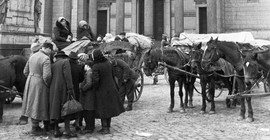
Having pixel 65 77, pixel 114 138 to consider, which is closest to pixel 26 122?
pixel 65 77

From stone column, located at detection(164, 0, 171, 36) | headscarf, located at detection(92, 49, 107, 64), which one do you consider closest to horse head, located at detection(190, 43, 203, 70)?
headscarf, located at detection(92, 49, 107, 64)

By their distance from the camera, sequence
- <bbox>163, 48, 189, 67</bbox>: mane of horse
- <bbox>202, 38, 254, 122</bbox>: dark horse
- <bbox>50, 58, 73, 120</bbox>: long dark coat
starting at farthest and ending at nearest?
<bbox>163, 48, 189, 67</bbox>: mane of horse < <bbox>202, 38, 254, 122</bbox>: dark horse < <bbox>50, 58, 73, 120</bbox>: long dark coat

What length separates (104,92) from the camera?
6.68m

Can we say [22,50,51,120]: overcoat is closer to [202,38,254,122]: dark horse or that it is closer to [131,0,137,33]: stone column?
[202,38,254,122]: dark horse

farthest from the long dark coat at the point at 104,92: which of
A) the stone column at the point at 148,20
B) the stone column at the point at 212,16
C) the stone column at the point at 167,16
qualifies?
the stone column at the point at 167,16

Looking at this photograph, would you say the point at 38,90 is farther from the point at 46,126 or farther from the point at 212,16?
the point at 212,16

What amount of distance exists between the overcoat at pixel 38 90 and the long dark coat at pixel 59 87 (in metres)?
0.18

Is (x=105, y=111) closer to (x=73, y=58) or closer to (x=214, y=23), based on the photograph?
(x=73, y=58)

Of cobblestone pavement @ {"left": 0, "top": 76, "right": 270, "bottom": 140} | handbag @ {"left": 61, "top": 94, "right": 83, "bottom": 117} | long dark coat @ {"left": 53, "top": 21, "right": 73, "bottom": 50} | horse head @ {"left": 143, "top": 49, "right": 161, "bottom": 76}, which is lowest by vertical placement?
cobblestone pavement @ {"left": 0, "top": 76, "right": 270, "bottom": 140}

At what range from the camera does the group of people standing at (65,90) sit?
245 inches

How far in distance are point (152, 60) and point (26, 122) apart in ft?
15.4

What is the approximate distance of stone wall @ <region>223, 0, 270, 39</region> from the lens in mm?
30955

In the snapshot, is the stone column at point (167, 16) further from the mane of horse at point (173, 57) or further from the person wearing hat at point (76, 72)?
the person wearing hat at point (76, 72)

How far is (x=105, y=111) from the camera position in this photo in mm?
6594
